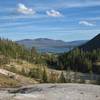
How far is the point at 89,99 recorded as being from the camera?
3538cm

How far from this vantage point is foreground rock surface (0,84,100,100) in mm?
35894

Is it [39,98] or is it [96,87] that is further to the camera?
[96,87]

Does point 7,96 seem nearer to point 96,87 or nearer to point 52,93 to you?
point 52,93

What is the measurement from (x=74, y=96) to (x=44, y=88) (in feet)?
15.8

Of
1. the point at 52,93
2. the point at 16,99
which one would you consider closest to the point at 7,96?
the point at 16,99

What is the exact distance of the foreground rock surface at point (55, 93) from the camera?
118ft

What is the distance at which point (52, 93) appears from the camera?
37.2m

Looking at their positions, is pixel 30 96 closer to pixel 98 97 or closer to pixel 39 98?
pixel 39 98

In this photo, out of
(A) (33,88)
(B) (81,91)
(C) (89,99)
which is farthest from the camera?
(A) (33,88)

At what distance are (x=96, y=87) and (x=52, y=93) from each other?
18.3 feet

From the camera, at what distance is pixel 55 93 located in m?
37.3

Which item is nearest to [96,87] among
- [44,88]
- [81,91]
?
[81,91]

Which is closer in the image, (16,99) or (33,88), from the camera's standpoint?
(16,99)

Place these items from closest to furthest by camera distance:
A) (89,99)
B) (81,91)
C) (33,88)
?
(89,99), (81,91), (33,88)
